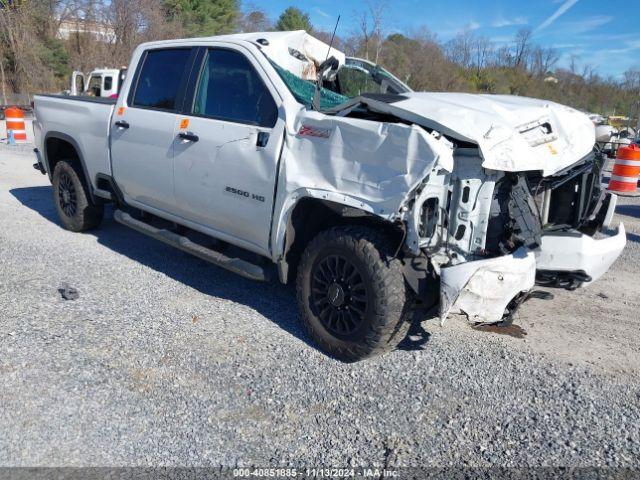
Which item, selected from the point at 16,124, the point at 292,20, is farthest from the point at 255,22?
the point at 16,124

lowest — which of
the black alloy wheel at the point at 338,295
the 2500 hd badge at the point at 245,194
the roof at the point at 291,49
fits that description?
the black alloy wheel at the point at 338,295

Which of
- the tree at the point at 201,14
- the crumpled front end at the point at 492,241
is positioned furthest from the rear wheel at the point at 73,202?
the tree at the point at 201,14

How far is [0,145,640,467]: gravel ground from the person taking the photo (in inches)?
111

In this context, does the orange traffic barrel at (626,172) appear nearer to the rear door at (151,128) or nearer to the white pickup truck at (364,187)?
the white pickup truck at (364,187)

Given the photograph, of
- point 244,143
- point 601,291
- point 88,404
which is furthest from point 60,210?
point 601,291

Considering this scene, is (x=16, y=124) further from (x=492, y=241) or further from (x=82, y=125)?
(x=492, y=241)

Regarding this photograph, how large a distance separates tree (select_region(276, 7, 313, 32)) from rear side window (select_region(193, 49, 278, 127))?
4662 cm

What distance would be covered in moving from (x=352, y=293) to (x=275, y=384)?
75 centimetres

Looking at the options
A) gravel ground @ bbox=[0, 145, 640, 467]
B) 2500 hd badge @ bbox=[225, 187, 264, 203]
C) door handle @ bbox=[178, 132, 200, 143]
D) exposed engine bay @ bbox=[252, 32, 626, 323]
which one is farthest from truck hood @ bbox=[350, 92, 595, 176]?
door handle @ bbox=[178, 132, 200, 143]

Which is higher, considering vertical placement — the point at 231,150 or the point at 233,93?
the point at 233,93

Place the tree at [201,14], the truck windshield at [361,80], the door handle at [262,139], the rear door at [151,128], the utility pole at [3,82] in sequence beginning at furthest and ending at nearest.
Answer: the tree at [201,14] < the utility pole at [3,82] < the truck windshield at [361,80] < the rear door at [151,128] < the door handle at [262,139]

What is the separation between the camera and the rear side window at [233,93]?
4.00m

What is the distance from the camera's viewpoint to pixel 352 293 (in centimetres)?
357

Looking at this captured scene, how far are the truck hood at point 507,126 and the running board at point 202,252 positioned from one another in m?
1.47
